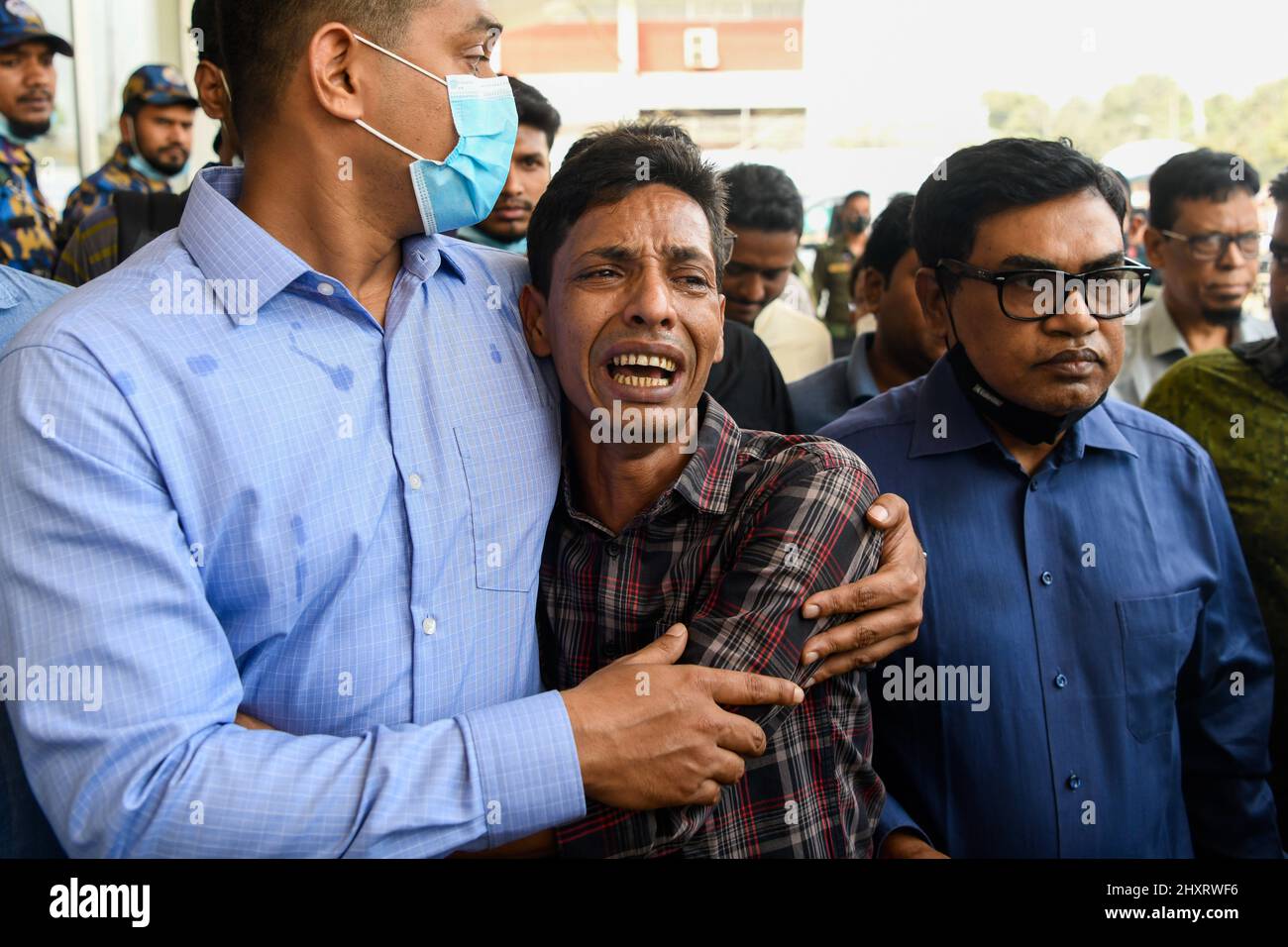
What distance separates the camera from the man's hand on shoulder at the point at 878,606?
159 centimetres

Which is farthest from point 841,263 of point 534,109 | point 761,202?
point 534,109

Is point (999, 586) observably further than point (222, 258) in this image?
Yes

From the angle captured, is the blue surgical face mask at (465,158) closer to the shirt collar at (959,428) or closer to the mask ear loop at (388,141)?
the mask ear loop at (388,141)

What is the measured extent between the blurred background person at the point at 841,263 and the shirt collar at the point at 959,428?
3.50 meters

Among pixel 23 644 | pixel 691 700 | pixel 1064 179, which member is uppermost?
pixel 1064 179

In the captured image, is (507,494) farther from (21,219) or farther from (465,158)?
(21,219)

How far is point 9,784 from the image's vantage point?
1.60m

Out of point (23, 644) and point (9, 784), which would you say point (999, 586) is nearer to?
point (23, 644)

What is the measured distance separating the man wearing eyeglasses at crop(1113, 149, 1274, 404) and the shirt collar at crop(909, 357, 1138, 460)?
187 centimetres

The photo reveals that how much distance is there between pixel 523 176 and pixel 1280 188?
2.15 m

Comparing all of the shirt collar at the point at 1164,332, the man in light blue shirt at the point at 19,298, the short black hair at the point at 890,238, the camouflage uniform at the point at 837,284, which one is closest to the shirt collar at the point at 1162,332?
the shirt collar at the point at 1164,332

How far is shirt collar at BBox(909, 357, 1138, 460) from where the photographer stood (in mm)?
2023
